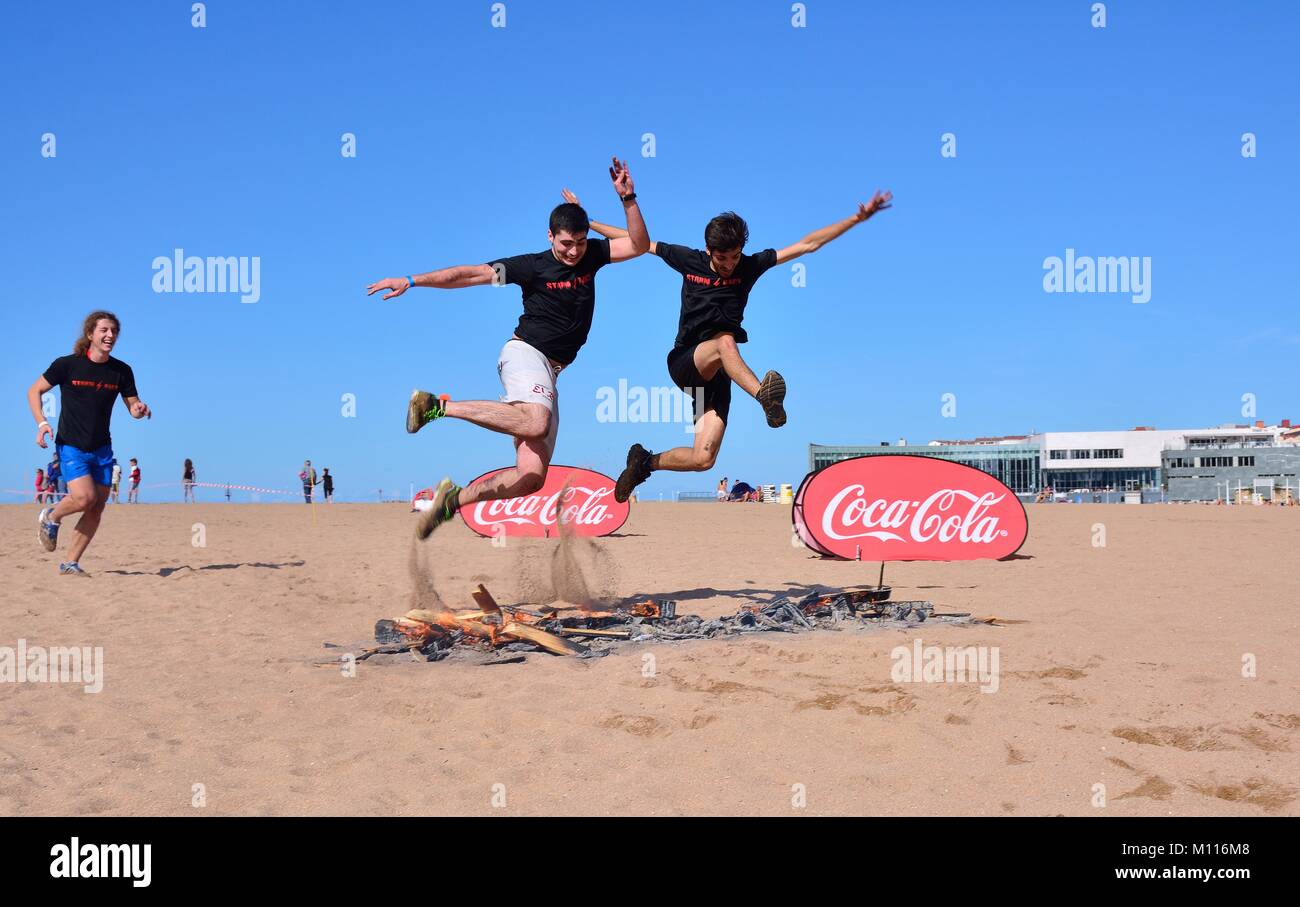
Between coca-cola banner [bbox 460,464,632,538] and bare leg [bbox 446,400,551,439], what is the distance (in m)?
8.74

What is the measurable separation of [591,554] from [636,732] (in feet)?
28.0

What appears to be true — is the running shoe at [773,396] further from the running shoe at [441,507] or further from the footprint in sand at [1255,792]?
the footprint in sand at [1255,792]

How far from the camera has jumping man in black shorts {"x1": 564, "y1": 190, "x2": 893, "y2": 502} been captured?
6.64 m

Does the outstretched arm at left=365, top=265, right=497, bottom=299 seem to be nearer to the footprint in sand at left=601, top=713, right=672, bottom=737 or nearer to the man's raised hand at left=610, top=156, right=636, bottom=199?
the man's raised hand at left=610, top=156, right=636, bottom=199

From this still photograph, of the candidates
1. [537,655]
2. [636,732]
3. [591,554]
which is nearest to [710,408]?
[537,655]

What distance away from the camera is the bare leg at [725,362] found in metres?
6.52

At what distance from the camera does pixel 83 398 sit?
950cm

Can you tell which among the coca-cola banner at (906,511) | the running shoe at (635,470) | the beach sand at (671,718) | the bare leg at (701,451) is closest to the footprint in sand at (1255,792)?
the beach sand at (671,718)

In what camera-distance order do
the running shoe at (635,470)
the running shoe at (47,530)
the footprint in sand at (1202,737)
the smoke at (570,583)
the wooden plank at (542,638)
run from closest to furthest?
the footprint in sand at (1202,737)
the wooden plank at (542,638)
the running shoe at (635,470)
the smoke at (570,583)
the running shoe at (47,530)

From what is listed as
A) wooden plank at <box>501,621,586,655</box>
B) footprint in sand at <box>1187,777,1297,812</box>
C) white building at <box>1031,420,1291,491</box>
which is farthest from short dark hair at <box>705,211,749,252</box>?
white building at <box>1031,420,1291,491</box>

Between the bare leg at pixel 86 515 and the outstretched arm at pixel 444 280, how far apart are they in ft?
17.8

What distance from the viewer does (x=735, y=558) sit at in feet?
42.5

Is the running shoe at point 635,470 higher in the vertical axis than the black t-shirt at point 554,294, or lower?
lower
